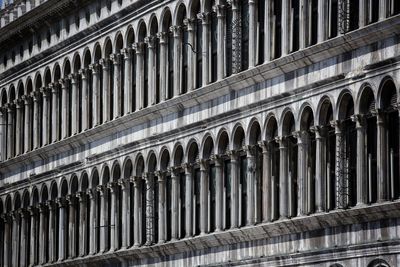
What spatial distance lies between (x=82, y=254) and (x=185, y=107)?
1055 cm

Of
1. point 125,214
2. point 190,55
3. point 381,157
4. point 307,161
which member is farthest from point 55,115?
point 381,157

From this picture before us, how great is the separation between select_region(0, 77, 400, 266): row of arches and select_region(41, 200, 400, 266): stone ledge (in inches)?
11.4

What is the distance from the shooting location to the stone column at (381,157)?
47209 millimetres

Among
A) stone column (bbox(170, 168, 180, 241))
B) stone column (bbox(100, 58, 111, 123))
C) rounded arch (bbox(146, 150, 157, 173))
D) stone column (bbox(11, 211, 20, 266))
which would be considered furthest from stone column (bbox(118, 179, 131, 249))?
stone column (bbox(11, 211, 20, 266))

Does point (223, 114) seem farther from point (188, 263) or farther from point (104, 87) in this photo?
point (104, 87)

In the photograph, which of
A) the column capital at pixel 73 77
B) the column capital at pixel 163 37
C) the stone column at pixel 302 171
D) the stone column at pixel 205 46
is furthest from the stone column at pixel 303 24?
the column capital at pixel 73 77

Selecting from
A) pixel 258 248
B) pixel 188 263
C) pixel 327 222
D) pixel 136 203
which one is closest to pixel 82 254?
pixel 136 203

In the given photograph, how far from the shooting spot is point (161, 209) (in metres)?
61.6

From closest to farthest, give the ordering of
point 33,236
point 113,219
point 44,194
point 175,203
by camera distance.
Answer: point 175,203 → point 113,219 → point 44,194 → point 33,236

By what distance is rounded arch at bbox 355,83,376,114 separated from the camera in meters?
48.0

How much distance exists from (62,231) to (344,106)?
23278 mm

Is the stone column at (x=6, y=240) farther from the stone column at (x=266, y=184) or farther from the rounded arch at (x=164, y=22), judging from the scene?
the stone column at (x=266, y=184)

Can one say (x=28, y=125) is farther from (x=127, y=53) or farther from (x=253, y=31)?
(x=253, y=31)

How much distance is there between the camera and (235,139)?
5631cm
